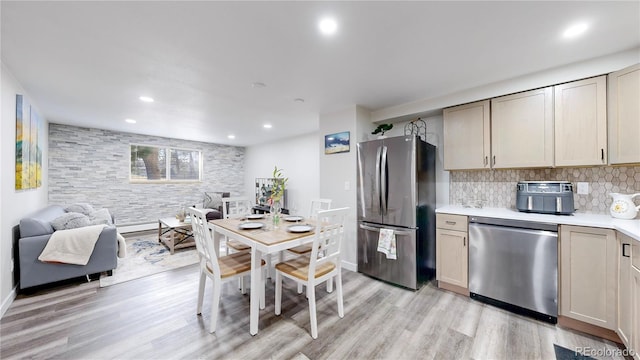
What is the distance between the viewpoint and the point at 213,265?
205 cm

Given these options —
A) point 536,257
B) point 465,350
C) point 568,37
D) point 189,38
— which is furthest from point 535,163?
point 189,38

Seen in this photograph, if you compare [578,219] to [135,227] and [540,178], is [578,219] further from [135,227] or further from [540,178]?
[135,227]

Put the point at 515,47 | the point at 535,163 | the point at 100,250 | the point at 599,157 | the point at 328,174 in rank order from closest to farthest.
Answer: the point at 515,47, the point at 599,157, the point at 535,163, the point at 100,250, the point at 328,174

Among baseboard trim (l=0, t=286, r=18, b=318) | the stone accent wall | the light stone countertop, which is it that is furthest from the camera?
the stone accent wall

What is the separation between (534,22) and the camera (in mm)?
1601

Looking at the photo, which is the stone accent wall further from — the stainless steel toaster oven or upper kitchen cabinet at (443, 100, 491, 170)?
the stainless steel toaster oven

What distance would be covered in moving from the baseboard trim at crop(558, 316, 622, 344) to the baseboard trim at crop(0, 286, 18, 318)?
16.6 feet

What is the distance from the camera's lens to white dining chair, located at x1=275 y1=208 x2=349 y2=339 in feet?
6.43

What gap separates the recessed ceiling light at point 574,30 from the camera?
165 cm

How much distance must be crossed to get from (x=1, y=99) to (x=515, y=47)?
4.54m

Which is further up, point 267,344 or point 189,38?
point 189,38

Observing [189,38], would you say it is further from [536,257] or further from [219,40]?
[536,257]

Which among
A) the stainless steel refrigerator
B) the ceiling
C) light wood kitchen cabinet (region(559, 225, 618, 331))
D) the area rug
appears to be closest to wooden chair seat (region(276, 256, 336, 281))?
the stainless steel refrigerator

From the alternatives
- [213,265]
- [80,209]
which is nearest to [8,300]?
[80,209]
